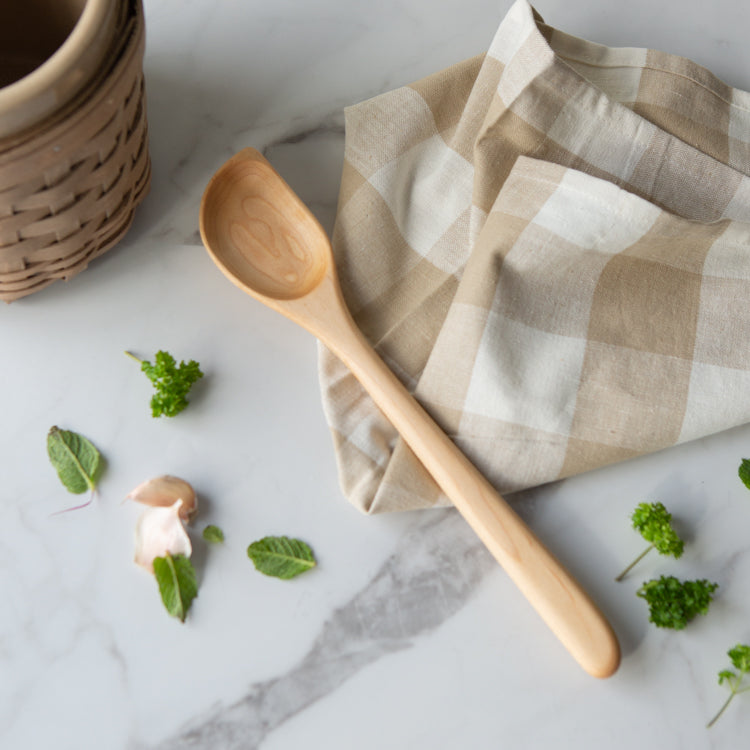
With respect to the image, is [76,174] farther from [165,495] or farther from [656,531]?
[656,531]

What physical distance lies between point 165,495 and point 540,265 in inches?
13.2

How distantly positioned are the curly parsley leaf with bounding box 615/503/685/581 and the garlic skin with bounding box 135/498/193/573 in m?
0.32

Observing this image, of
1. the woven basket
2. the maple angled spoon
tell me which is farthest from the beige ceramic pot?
the maple angled spoon

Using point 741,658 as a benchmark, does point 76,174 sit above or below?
above

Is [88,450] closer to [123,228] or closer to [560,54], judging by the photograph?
[123,228]

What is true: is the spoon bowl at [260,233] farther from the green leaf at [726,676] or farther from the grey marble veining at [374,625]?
the green leaf at [726,676]

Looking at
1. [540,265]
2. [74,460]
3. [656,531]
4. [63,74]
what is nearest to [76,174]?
[63,74]

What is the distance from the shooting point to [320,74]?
775 mm

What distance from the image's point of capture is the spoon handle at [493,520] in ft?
1.84

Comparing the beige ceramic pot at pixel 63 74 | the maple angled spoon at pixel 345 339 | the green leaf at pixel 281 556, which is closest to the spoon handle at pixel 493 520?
the maple angled spoon at pixel 345 339

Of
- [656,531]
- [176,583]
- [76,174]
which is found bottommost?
[176,583]

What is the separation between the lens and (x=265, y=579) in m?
0.60

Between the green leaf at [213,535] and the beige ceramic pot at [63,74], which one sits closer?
the beige ceramic pot at [63,74]

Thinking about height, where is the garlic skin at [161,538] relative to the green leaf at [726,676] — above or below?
below
